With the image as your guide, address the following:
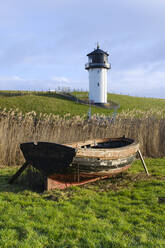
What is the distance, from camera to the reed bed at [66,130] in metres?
8.73

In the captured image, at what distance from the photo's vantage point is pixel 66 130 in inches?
380

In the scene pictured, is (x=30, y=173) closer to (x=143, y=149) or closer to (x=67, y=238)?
(x=67, y=238)

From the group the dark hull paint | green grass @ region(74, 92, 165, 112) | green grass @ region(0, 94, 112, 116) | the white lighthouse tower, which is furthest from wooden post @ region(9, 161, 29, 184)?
green grass @ region(74, 92, 165, 112)

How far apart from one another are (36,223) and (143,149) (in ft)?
26.3

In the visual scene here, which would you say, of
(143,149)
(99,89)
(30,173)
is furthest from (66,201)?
(99,89)

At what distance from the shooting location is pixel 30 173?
22.8 ft

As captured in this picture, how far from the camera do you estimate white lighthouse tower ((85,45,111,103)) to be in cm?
4234

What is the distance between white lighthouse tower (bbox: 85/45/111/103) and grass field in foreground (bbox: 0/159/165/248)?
37.7m

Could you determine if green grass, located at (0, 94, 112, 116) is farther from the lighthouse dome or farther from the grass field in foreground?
the grass field in foreground

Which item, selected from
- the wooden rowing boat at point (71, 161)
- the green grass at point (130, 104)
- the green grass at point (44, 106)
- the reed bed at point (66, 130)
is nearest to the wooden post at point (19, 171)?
the wooden rowing boat at point (71, 161)

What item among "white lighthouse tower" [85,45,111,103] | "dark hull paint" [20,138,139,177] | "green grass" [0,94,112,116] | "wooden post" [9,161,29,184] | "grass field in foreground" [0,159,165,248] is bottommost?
"grass field in foreground" [0,159,165,248]

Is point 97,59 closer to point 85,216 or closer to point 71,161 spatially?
point 71,161

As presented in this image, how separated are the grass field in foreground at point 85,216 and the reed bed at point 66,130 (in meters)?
2.35

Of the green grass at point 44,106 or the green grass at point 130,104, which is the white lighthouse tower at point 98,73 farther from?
the green grass at point 130,104
